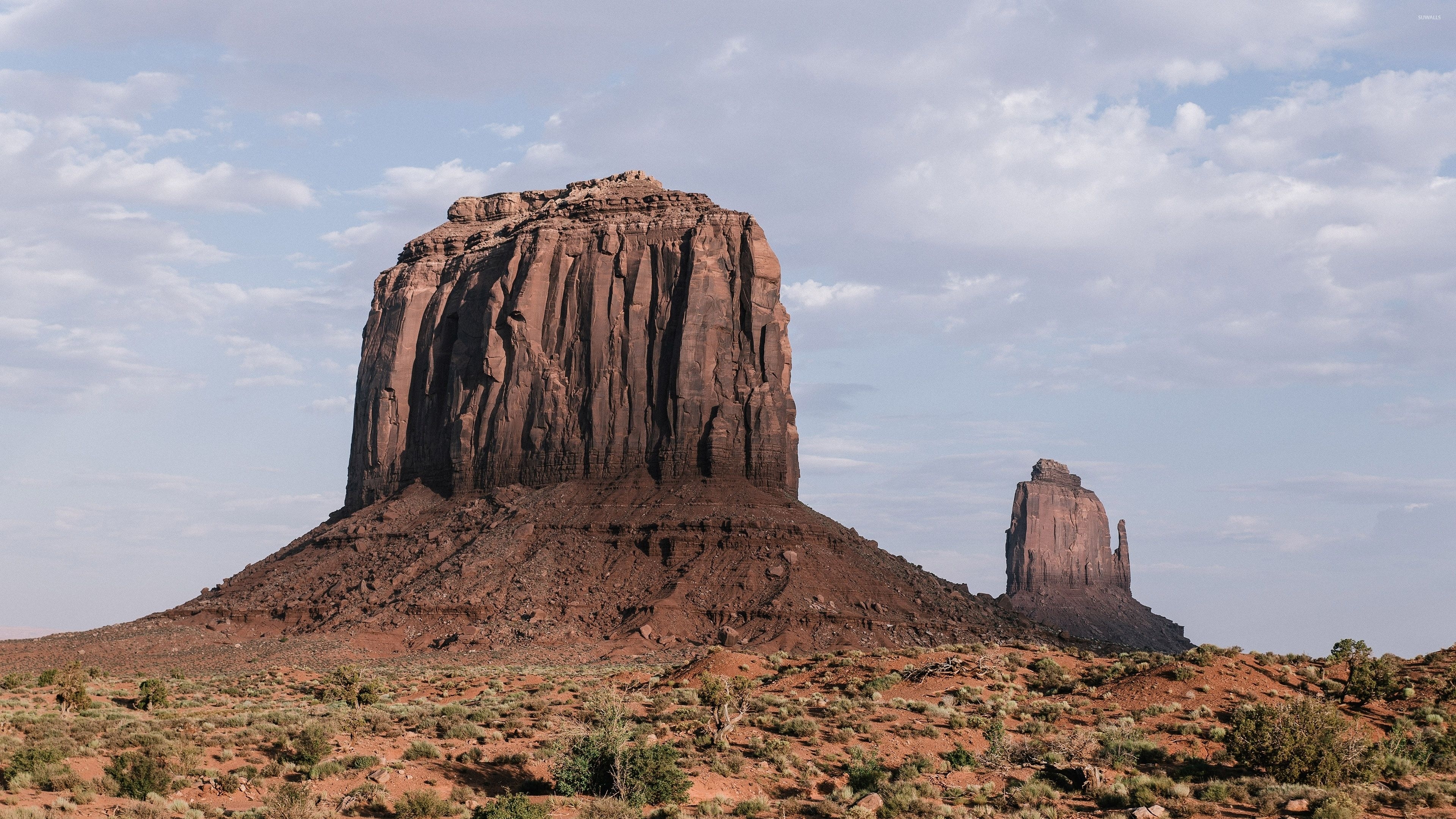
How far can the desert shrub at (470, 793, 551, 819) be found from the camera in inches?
923

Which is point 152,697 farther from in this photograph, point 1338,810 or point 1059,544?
point 1059,544

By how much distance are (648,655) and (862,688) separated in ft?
106

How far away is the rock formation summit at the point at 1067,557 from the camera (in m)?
174

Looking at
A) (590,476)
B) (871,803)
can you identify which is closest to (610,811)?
(871,803)

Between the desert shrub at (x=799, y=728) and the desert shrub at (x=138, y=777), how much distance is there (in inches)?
533

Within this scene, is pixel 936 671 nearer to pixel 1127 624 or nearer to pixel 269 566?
pixel 269 566

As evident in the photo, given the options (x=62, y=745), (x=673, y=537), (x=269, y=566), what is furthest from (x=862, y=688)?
(x=269, y=566)

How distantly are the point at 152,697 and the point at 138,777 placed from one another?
61.5ft

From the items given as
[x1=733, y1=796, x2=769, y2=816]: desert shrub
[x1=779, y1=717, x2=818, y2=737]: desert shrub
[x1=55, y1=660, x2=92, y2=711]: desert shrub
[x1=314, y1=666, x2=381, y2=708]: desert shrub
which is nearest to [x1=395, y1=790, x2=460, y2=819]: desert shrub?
[x1=733, y1=796, x2=769, y2=816]: desert shrub

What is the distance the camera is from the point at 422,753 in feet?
95.8

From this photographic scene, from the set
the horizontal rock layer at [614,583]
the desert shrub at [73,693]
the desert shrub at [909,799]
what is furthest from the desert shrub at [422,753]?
the horizontal rock layer at [614,583]

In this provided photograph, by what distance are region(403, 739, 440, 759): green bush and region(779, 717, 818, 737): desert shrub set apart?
8.08m

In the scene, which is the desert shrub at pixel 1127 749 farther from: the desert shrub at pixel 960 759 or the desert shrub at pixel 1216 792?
the desert shrub at pixel 960 759

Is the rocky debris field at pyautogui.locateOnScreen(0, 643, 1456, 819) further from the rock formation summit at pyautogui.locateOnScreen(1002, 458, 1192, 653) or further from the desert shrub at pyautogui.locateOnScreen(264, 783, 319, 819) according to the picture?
the rock formation summit at pyautogui.locateOnScreen(1002, 458, 1192, 653)
